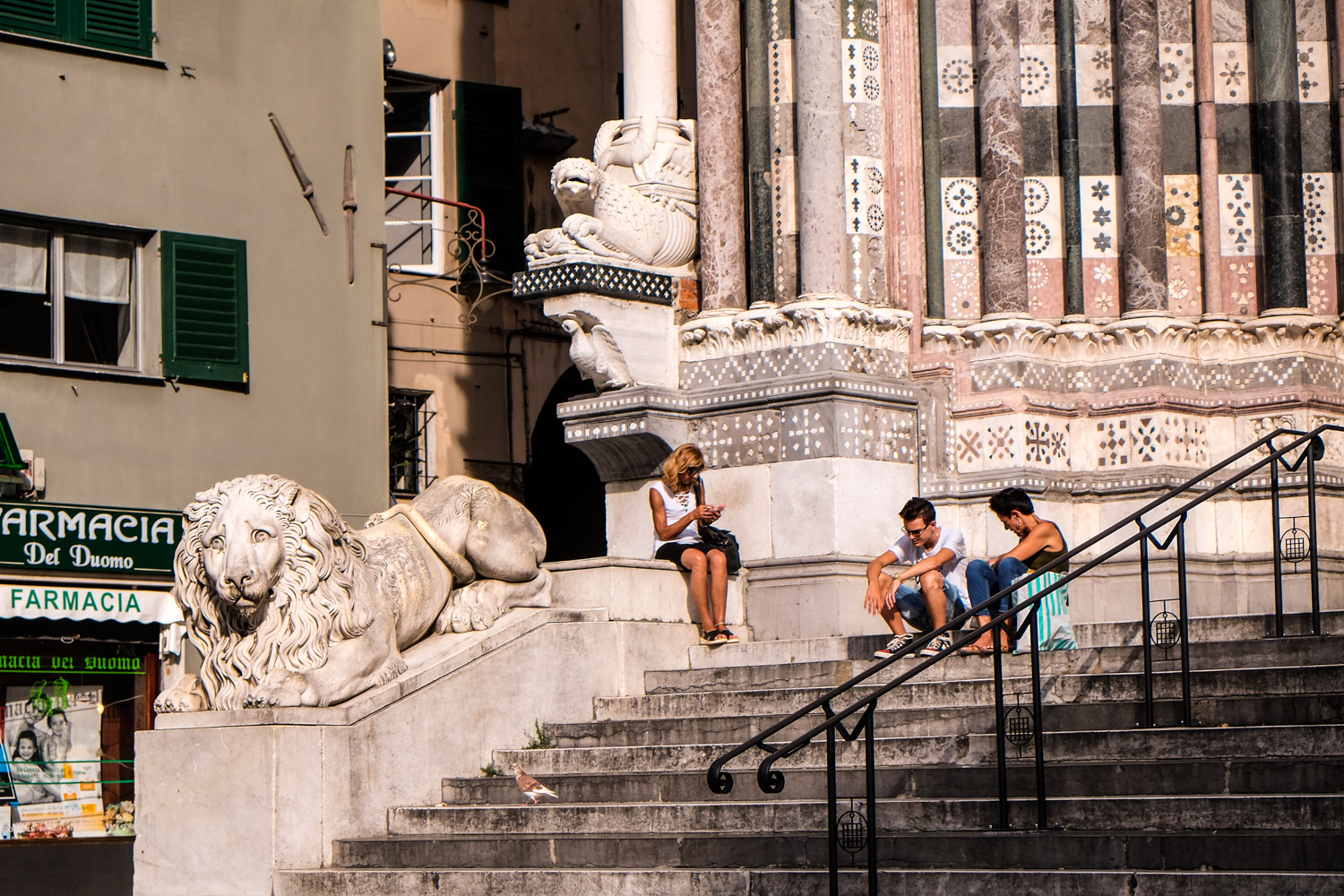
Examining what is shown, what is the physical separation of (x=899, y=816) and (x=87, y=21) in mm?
10689

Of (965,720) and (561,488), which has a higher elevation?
(561,488)

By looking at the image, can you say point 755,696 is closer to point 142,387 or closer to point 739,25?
point 739,25

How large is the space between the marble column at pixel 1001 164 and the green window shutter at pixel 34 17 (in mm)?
7098

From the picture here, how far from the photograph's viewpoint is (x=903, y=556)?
13.1 metres

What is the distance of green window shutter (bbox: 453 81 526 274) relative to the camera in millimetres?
21922

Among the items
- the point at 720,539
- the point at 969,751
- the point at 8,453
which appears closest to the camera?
the point at 969,751

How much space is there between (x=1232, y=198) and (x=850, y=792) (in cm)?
656

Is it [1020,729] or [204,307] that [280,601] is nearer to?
[1020,729]

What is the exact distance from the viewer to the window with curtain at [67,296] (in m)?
17.2

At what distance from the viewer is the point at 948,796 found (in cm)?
1016

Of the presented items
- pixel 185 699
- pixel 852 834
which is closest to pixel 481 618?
pixel 185 699

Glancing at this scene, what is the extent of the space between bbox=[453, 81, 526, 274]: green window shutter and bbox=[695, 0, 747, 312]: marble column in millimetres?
6397

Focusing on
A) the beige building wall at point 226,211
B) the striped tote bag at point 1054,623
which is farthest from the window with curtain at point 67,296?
the striped tote bag at point 1054,623

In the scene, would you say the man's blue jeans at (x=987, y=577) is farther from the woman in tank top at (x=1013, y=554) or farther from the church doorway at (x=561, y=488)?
the church doorway at (x=561, y=488)
